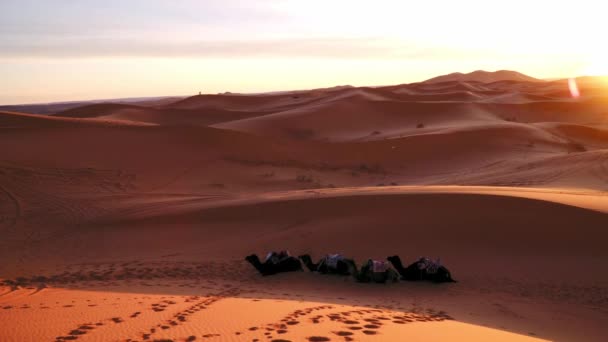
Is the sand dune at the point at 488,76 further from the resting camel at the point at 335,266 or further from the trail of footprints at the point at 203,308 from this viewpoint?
the trail of footprints at the point at 203,308

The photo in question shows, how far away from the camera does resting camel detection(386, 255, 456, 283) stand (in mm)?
8766

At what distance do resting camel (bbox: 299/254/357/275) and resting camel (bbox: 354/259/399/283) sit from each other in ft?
0.64

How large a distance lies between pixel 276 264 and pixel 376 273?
1.67m

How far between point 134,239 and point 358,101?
36.8 meters

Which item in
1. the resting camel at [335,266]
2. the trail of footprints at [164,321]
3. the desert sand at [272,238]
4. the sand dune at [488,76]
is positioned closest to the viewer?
the trail of footprints at [164,321]

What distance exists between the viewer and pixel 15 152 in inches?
756

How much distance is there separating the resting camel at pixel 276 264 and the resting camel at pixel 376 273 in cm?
115

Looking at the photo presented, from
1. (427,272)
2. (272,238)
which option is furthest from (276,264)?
(427,272)

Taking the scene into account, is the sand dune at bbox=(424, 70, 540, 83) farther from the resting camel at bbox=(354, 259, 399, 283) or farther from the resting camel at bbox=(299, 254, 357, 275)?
the resting camel at bbox=(354, 259, 399, 283)

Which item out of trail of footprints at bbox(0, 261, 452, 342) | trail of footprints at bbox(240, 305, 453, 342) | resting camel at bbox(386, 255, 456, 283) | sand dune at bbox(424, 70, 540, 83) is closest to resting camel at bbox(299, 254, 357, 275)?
resting camel at bbox(386, 255, 456, 283)

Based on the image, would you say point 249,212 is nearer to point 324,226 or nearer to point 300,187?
point 324,226

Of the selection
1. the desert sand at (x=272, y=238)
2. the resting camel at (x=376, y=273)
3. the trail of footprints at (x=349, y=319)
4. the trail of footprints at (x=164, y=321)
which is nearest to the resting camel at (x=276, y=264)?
the desert sand at (x=272, y=238)

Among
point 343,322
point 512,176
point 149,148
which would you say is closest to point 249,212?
point 343,322

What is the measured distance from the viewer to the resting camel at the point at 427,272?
28.8 ft
